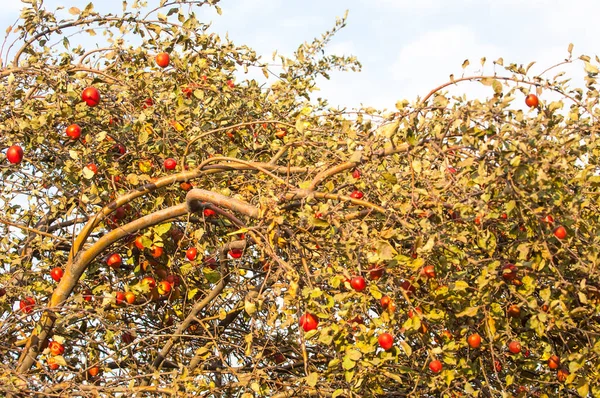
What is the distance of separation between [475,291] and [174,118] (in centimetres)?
253

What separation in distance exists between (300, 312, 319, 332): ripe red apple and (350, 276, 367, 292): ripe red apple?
27 centimetres

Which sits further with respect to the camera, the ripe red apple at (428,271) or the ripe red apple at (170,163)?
the ripe red apple at (170,163)

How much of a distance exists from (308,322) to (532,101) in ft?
4.71

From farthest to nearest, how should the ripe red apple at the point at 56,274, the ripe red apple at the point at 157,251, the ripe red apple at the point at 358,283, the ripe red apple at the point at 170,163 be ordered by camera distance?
the ripe red apple at the point at 56,274
the ripe red apple at the point at 170,163
the ripe red apple at the point at 157,251
the ripe red apple at the point at 358,283

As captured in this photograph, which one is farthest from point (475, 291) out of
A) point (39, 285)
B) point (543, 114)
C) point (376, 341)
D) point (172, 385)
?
point (39, 285)

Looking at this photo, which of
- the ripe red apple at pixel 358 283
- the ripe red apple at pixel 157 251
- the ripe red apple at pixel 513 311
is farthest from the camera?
the ripe red apple at pixel 157 251

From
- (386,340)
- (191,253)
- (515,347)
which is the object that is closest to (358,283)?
(386,340)

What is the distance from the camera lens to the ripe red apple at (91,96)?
4.48 meters

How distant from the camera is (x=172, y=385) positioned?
3.85 meters

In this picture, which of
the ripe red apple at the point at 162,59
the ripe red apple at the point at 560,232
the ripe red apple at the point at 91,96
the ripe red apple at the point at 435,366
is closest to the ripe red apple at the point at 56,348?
the ripe red apple at the point at 91,96

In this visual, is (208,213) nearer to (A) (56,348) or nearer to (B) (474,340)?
(A) (56,348)

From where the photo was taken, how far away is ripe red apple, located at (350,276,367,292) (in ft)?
11.0

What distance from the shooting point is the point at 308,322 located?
348cm

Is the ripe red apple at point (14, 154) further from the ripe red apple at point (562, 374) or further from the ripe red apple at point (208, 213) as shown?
the ripe red apple at point (562, 374)
